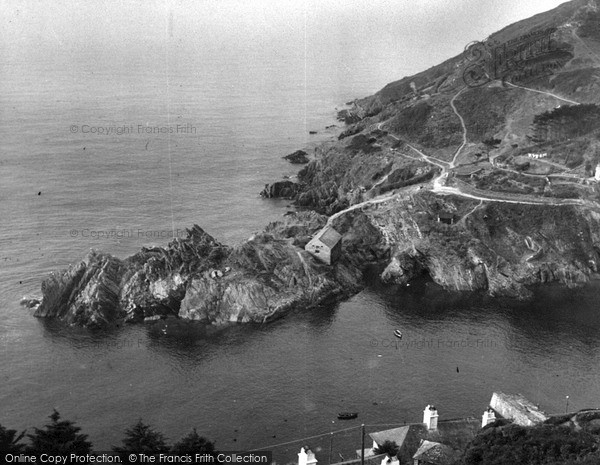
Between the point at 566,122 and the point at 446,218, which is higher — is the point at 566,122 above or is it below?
above

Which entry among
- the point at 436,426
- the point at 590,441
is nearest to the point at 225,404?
the point at 436,426

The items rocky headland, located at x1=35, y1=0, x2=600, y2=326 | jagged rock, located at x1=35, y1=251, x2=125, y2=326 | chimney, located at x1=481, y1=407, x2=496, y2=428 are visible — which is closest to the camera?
chimney, located at x1=481, y1=407, x2=496, y2=428

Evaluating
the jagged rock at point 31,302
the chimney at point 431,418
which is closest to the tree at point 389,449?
the chimney at point 431,418

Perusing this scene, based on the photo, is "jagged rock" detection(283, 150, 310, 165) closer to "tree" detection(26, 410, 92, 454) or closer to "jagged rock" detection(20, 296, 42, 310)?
"jagged rock" detection(20, 296, 42, 310)

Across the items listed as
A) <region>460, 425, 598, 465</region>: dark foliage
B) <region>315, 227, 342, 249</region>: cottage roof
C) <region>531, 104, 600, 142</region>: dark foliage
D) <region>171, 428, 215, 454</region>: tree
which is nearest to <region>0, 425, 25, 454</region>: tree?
<region>171, 428, 215, 454</region>: tree

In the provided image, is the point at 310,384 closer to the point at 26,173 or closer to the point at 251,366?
the point at 251,366

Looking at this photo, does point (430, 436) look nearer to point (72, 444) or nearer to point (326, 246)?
point (72, 444)

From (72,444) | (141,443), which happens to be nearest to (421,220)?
(141,443)
